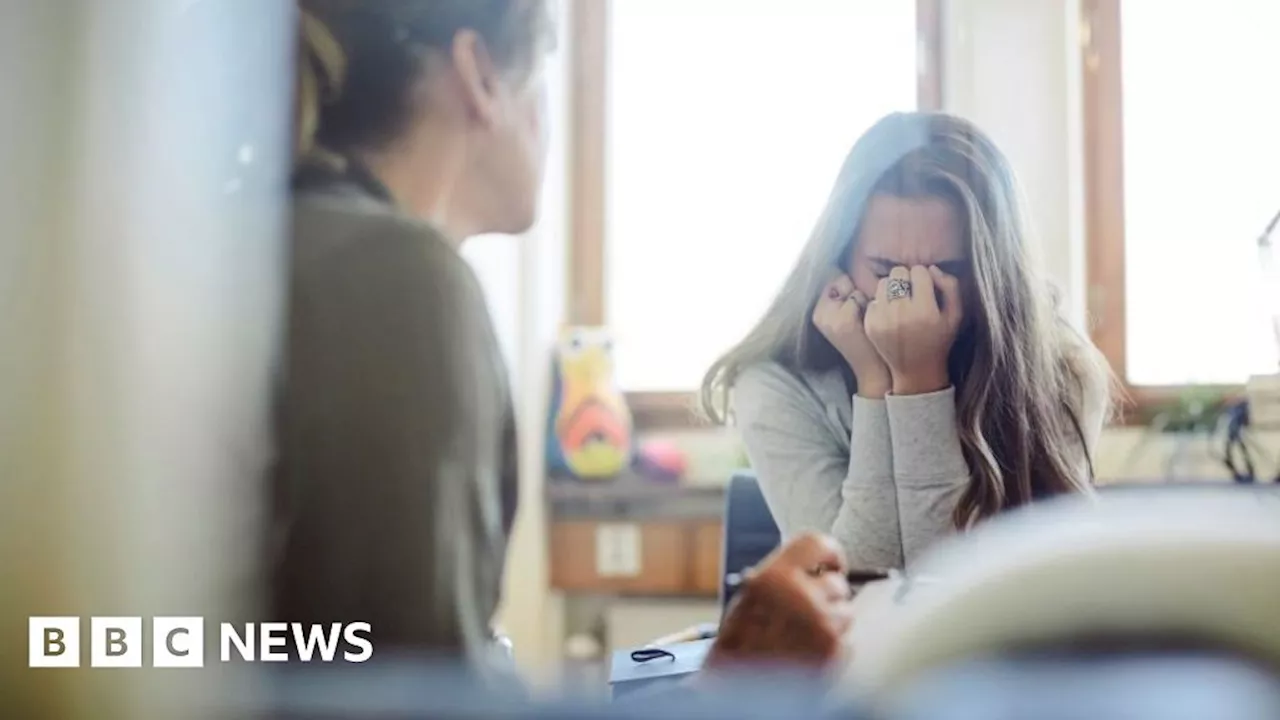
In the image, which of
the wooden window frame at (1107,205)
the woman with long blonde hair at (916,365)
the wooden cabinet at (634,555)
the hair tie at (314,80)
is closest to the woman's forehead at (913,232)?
the woman with long blonde hair at (916,365)

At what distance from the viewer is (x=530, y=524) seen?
69cm

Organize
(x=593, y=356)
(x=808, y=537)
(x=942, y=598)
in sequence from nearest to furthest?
(x=942, y=598)
(x=808, y=537)
(x=593, y=356)

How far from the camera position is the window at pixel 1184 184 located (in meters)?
0.71

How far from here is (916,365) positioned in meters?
0.66

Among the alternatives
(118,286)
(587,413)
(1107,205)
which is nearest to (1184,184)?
(1107,205)

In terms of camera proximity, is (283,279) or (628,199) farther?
(628,199)

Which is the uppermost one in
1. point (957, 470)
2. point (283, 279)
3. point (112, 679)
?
point (283, 279)

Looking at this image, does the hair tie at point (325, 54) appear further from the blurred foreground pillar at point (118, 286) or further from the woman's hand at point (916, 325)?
the woman's hand at point (916, 325)

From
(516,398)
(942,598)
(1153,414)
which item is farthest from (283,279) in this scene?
(1153,414)

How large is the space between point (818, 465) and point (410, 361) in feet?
0.82

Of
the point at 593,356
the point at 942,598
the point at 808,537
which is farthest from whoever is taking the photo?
the point at 593,356

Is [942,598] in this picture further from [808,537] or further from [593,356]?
[593,356]

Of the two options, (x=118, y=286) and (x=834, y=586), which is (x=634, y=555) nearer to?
(x=834, y=586)

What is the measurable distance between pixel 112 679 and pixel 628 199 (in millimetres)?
428
